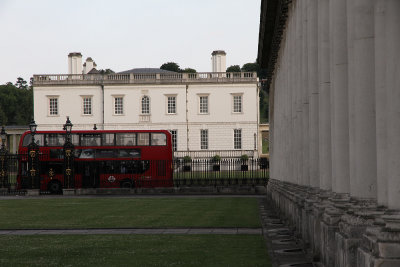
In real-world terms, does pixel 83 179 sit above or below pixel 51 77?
below

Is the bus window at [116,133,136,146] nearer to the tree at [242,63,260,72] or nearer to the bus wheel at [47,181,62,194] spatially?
the bus wheel at [47,181,62,194]

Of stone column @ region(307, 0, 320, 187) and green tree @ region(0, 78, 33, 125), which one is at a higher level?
green tree @ region(0, 78, 33, 125)

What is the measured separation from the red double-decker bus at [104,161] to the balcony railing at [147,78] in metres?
36.1

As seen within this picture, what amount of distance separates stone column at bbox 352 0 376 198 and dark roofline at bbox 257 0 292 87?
13.8 metres

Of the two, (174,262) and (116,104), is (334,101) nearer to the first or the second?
(174,262)

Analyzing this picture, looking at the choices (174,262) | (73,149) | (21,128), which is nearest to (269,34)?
(73,149)

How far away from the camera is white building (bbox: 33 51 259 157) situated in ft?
258

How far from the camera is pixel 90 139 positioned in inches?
1694

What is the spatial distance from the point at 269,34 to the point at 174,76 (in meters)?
50.4

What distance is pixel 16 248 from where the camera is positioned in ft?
45.1

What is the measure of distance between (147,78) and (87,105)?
7.56m

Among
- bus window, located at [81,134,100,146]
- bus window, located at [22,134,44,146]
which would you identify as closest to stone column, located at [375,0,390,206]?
bus window, located at [81,134,100,146]

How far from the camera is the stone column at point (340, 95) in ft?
32.4

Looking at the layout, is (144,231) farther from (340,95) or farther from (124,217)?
(340,95)
